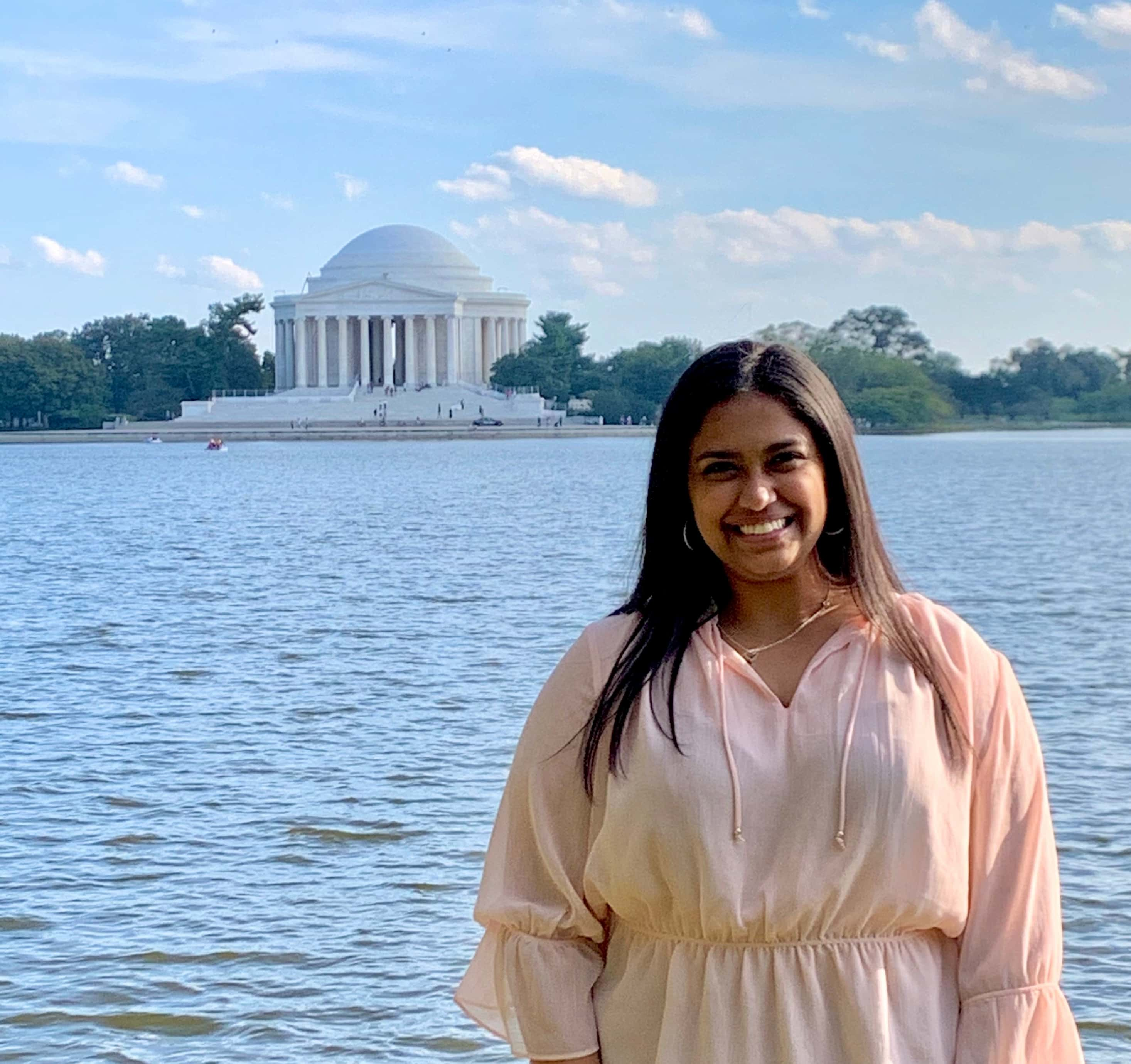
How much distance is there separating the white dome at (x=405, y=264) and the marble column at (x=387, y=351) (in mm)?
3634

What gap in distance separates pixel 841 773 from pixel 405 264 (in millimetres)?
134664

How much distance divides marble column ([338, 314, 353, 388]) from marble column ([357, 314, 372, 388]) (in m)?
0.94

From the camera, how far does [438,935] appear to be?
901cm

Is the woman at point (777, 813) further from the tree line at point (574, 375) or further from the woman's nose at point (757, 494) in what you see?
the tree line at point (574, 375)

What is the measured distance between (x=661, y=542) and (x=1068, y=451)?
11698 cm

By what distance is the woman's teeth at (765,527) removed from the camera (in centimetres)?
322

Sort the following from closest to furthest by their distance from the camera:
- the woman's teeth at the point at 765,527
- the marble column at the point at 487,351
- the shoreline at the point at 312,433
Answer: the woman's teeth at the point at 765,527 → the shoreline at the point at 312,433 → the marble column at the point at 487,351

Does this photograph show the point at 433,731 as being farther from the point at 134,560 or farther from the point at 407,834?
the point at 134,560

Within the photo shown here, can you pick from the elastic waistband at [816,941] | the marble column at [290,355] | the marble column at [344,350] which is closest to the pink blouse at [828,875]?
the elastic waistband at [816,941]

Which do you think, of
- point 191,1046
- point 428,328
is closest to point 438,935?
point 191,1046

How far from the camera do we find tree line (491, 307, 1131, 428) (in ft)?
389

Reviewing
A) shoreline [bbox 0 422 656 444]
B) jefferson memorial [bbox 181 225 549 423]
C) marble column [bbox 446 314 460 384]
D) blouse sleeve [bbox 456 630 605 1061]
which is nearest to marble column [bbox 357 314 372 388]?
jefferson memorial [bbox 181 225 549 423]

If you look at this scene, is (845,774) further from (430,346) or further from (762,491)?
(430,346)

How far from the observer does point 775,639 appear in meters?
3.25
